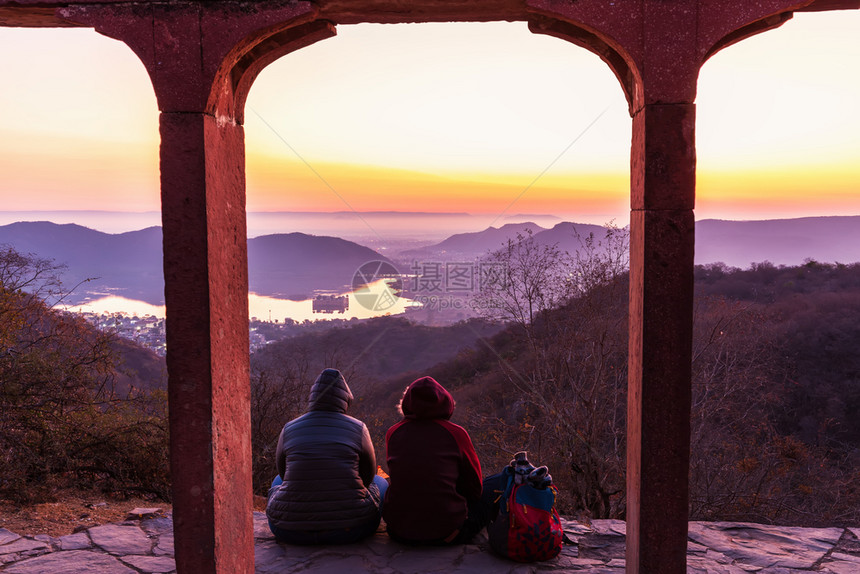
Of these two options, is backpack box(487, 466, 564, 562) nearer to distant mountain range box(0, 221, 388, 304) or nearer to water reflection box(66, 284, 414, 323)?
water reflection box(66, 284, 414, 323)

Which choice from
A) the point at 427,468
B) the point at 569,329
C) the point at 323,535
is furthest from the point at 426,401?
the point at 569,329

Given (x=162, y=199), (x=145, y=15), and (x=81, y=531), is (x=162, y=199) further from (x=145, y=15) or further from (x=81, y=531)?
(x=81, y=531)

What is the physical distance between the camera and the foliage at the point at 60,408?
6473 millimetres

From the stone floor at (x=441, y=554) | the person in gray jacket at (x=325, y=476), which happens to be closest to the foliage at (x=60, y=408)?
the stone floor at (x=441, y=554)

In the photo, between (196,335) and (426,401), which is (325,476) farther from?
(196,335)

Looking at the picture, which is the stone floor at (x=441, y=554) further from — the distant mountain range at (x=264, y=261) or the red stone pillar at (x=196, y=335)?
the distant mountain range at (x=264, y=261)

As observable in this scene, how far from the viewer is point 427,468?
4.15 metres

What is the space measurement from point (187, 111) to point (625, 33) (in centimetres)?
244

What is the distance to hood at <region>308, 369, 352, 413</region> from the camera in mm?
4422

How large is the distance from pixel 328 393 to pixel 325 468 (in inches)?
21.9

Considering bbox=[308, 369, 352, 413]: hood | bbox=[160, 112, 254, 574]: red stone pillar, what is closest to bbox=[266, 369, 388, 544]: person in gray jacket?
bbox=[308, 369, 352, 413]: hood

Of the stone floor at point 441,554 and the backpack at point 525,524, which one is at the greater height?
the backpack at point 525,524

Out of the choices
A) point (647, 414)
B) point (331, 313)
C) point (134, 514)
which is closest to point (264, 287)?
point (331, 313)

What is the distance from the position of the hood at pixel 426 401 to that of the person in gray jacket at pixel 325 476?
50 centimetres
